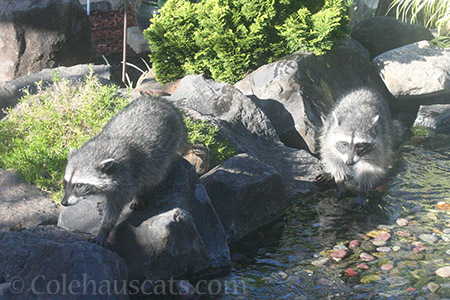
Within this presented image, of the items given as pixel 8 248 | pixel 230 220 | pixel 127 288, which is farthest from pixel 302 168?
pixel 8 248

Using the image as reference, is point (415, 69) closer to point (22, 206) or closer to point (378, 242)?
point (378, 242)

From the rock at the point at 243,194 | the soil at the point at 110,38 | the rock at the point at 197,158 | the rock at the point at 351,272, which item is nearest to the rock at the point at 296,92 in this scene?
the rock at the point at 243,194

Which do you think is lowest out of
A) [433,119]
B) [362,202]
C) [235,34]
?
[433,119]

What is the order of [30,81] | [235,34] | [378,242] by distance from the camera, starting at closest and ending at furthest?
[378,242] < [30,81] < [235,34]

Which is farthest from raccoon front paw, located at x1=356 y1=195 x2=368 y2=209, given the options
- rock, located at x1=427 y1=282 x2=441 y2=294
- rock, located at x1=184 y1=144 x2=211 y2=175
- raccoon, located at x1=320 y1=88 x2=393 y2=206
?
rock, located at x1=184 y1=144 x2=211 y2=175

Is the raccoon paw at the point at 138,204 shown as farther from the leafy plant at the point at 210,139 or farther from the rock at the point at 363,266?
the rock at the point at 363,266

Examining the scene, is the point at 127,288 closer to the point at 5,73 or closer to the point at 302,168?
the point at 302,168

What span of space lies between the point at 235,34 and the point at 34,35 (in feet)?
12.1

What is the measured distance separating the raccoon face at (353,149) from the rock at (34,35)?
5791mm

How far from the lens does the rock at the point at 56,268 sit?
3545mm

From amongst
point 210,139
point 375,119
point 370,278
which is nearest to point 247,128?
point 210,139

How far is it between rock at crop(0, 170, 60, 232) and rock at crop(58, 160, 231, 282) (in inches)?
11.4

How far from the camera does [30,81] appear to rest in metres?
7.64

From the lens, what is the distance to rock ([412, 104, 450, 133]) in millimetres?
9414
